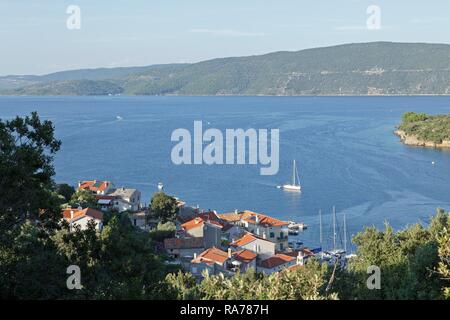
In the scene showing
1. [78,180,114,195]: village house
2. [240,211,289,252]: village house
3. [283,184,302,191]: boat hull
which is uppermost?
[78,180,114,195]: village house

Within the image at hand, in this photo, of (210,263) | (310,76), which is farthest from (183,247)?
(310,76)

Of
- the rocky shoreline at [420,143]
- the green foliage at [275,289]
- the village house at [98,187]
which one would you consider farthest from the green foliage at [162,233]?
the rocky shoreline at [420,143]

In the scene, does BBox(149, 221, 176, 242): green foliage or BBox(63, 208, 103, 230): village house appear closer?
BBox(63, 208, 103, 230): village house

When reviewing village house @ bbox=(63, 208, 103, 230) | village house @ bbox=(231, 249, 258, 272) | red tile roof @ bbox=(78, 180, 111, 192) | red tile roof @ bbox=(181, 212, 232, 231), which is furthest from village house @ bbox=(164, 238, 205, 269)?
red tile roof @ bbox=(78, 180, 111, 192)

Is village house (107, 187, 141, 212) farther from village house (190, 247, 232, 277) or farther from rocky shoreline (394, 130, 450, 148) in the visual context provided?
rocky shoreline (394, 130, 450, 148)
